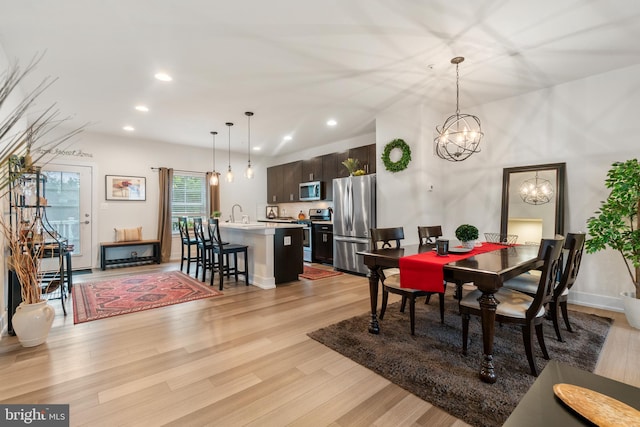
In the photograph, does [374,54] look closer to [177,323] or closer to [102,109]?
[177,323]

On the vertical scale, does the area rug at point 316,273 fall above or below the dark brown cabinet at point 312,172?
below

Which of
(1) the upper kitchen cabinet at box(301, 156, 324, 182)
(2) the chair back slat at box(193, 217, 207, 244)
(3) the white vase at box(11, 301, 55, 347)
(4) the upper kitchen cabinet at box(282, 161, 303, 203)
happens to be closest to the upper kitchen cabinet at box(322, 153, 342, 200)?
(1) the upper kitchen cabinet at box(301, 156, 324, 182)

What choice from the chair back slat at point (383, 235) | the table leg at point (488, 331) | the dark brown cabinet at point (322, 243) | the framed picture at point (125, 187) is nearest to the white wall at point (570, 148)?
the chair back slat at point (383, 235)

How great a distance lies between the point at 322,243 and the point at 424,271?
4.13 m

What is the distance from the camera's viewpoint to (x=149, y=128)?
5.61 m

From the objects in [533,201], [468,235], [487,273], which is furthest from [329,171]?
[487,273]

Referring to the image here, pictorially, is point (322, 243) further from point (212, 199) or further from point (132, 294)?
point (132, 294)

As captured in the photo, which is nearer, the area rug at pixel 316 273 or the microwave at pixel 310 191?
the area rug at pixel 316 273

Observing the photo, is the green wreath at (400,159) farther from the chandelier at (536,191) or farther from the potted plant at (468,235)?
the potted plant at (468,235)

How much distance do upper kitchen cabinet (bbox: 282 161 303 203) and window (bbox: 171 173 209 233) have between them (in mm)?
1956

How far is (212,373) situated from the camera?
216 centimetres

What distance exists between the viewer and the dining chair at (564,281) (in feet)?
7.84

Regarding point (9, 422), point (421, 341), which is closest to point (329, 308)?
point (421, 341)

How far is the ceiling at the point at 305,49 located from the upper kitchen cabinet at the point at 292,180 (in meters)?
2.87
